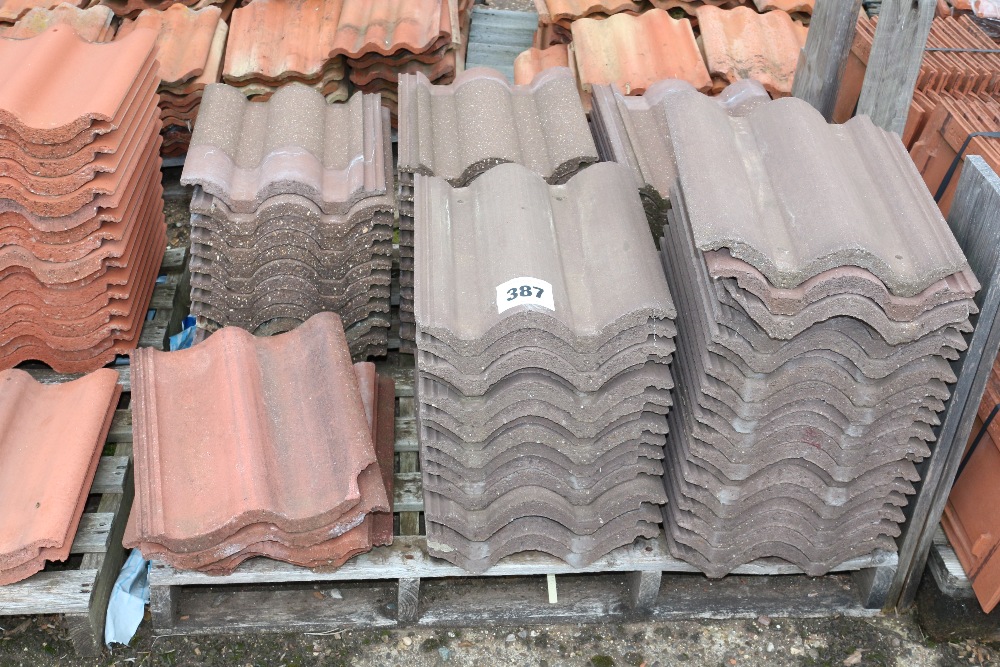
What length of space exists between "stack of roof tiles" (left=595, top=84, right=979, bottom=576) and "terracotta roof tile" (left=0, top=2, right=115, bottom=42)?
14.0 ft

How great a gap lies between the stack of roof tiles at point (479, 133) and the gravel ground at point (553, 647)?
143 centimetres

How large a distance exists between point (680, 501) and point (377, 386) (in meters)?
1.53

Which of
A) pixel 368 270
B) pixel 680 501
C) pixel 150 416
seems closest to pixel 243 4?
pixel 368 270

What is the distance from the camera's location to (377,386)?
454cm

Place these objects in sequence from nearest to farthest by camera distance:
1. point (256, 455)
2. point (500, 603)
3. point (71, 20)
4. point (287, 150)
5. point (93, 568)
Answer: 1. point (256, 455)
2. point (93, 568)
3. point (500, 603)
4. point (287, 150)
5. point (71, 20)

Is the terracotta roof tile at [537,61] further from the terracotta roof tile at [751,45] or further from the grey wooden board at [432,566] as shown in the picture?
the grey wooden board at [432,566]

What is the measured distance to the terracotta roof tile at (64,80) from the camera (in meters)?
4.09

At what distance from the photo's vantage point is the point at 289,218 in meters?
4.28

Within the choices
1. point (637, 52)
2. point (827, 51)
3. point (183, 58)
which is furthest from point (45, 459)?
point (637, 52)

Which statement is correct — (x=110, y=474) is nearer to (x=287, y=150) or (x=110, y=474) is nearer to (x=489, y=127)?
(x=287, y=150)

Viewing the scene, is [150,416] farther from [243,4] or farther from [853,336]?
[243,4]

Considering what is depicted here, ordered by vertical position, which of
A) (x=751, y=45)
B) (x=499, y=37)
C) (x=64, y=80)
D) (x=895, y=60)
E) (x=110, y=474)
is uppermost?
(x=895, y=60)

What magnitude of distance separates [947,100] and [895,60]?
56 centimetres

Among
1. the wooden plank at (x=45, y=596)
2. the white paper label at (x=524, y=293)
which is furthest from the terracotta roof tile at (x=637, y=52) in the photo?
the wooden plank at (x=45, y=596)
